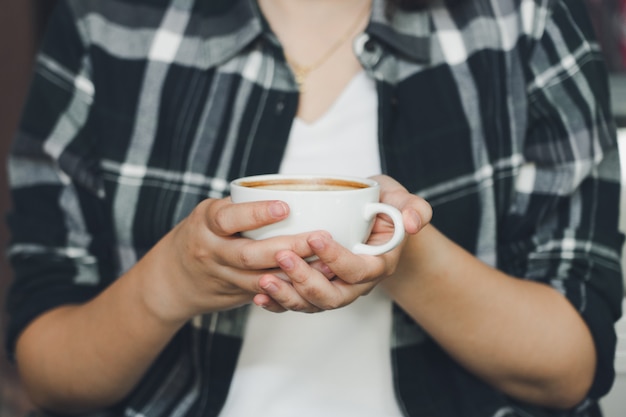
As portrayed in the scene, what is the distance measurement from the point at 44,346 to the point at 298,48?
499 millimetres

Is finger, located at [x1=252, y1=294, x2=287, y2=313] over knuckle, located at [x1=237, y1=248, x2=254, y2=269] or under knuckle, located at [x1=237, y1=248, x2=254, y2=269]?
under

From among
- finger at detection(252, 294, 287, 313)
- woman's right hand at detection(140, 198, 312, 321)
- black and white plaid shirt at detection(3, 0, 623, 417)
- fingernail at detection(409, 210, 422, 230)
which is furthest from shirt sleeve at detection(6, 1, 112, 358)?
fingernail at detection(409, 210, 422, 230)

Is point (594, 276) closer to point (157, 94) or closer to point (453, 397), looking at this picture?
point (453, 397)

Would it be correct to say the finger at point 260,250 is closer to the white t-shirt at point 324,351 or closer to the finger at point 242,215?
the finger at point 242,215

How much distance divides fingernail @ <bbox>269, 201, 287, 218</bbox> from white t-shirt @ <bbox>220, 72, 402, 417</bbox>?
35 cm

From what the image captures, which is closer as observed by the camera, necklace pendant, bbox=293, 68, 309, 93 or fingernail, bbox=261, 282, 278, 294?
fingernail, bbox=261, 282, 278, 294

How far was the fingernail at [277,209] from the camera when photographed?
0.64 m

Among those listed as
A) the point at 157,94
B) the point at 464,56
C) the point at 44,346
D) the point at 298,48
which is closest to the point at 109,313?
the point at 44,346

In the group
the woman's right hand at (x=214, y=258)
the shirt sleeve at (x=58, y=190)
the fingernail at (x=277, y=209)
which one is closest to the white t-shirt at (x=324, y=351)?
the woman's right hand at (x=214, y=258)

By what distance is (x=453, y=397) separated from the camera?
1004mm

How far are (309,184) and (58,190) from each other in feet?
1.57

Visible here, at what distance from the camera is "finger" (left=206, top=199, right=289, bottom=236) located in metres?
0.64

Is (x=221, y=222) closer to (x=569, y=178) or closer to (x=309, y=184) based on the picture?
(x=309, y=184)

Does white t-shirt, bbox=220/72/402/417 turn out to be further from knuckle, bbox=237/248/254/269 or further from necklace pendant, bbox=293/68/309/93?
knuckle, bbox=237/248/254/269
